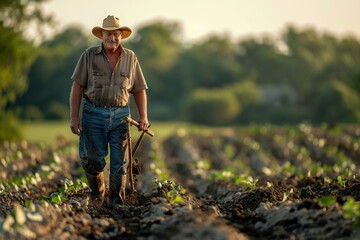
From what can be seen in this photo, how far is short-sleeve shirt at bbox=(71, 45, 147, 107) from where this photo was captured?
700 centimetres

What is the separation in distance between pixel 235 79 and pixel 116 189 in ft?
161

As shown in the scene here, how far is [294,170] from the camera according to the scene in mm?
11922

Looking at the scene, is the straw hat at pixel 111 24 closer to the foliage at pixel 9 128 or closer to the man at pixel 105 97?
the man at pixel 105 97

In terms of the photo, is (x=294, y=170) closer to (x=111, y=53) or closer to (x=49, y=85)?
(x=111, y=53)

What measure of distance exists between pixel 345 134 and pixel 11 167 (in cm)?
1266

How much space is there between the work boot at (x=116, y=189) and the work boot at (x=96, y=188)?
109 millimetres

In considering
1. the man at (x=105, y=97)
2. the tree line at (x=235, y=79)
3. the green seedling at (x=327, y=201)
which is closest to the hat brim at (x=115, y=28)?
the man at (x=105, y=97)

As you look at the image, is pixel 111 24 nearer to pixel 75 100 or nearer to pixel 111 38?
pixel 111 38

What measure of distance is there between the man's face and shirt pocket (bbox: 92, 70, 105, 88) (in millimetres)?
248

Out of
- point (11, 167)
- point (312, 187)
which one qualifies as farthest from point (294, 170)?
point (11, 167)

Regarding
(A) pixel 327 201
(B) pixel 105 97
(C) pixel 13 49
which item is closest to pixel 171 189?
(B) pixel 105 97

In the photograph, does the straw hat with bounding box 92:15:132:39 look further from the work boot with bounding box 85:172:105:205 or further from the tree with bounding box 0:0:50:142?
the tree with bounding box 0:0:50:142

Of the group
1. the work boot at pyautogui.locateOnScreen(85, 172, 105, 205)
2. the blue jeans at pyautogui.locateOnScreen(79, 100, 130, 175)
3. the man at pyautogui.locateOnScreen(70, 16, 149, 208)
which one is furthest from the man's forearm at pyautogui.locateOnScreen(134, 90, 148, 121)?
the work boot at pyautogui.locateOnScreen(85, 172, 105, 205)

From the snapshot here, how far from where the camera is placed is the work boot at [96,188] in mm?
7316
